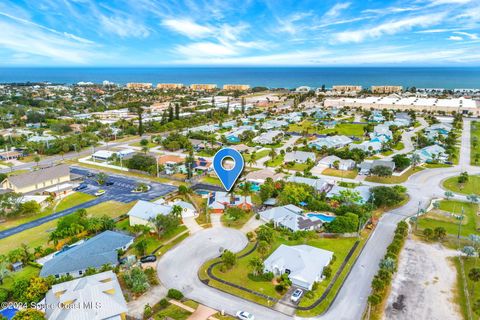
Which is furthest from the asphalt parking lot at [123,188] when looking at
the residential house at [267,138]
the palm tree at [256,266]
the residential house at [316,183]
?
the residential house at [267,138]

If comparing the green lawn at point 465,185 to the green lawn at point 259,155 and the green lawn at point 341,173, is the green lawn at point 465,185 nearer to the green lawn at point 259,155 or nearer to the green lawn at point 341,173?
the green lawn at point 341,173

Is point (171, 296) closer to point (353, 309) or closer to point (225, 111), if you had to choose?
point (353, 309)

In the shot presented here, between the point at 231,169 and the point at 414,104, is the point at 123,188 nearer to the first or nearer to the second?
the point at 231,169

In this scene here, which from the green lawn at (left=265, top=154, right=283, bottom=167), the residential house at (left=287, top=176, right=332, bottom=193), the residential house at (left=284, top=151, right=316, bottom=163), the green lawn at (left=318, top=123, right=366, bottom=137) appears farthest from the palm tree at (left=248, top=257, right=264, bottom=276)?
the green lawn at (left=318, top=123, right=366, bottom=137)

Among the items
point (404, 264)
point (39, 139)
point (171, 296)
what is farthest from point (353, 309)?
point (39, 139)

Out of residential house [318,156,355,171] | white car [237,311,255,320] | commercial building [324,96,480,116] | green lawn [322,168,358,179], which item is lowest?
white car [237,311,255,320]

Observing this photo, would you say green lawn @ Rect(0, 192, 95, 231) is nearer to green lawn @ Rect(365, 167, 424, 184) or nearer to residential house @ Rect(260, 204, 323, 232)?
residential house @ Rect(260, 204, 323, 232)

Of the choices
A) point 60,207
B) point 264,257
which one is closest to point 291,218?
point 264,257
